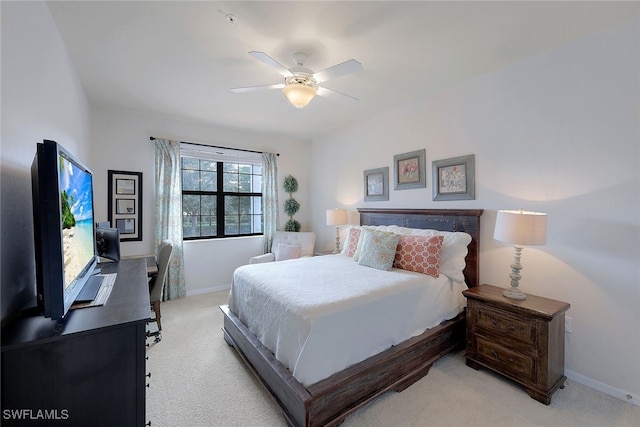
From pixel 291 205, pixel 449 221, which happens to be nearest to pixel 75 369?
pixel 449 221

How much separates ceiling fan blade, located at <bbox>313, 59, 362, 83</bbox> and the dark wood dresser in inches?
73.4

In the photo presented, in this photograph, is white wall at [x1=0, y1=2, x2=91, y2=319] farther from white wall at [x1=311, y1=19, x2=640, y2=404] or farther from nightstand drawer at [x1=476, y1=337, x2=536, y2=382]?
white wall at [x1=311, y1=19, x2=640, y2=404]

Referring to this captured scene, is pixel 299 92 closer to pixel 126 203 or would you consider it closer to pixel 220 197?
pixel 220 197

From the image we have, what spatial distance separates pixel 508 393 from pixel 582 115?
219 cm

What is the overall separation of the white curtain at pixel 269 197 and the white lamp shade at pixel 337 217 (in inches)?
45.5

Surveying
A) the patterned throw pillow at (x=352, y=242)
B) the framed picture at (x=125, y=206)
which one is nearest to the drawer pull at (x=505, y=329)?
the patterned throw pillow at (x=352, y=242)

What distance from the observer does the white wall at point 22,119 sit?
1.14 metres

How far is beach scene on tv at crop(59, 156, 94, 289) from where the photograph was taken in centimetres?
113

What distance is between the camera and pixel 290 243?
4.46 metres

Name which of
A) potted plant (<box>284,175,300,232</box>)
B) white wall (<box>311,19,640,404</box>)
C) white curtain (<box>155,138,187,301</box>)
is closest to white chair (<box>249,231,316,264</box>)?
potted plant (<box>284,175,300,232</box>)

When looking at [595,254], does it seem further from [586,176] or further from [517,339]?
[517,339]

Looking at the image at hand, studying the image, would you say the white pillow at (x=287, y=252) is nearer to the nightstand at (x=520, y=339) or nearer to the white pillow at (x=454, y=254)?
the white pillow at (x=454, y=254)

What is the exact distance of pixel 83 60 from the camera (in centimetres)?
234

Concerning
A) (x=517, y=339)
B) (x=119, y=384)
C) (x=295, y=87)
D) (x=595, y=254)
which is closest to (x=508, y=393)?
(x=517, y=339)
